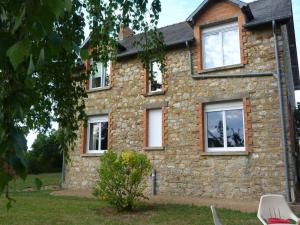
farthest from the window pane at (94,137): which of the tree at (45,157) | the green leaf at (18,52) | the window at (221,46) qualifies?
the green leaf at (18,52)

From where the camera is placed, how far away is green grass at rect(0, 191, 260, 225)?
730cm

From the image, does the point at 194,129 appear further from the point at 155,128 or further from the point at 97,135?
the point at 97,135

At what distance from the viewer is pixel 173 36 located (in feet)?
46.7

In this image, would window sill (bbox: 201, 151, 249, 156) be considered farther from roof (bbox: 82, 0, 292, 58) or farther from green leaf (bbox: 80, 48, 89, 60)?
green leaf (bbox: 80, 48, 89, 60)

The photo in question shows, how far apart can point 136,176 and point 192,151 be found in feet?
12.6

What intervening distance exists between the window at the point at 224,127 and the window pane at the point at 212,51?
161 cm

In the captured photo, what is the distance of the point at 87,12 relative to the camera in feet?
→ 14.1

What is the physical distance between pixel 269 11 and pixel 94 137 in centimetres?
910

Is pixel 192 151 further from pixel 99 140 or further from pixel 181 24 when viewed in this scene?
pixel 181 24

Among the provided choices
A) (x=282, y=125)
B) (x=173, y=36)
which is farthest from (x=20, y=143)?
(x=173, y=36)

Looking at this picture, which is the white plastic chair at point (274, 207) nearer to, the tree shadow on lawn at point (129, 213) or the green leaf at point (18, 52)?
the tree shadow on lawn at point (129, 213)

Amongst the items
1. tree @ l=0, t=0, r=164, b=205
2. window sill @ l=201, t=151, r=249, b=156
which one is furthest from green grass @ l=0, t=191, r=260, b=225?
tree @ l=0, t=0, r=164, b=205

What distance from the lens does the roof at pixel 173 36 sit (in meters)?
12.9

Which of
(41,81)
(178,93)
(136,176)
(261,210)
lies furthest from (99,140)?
(41,81)
